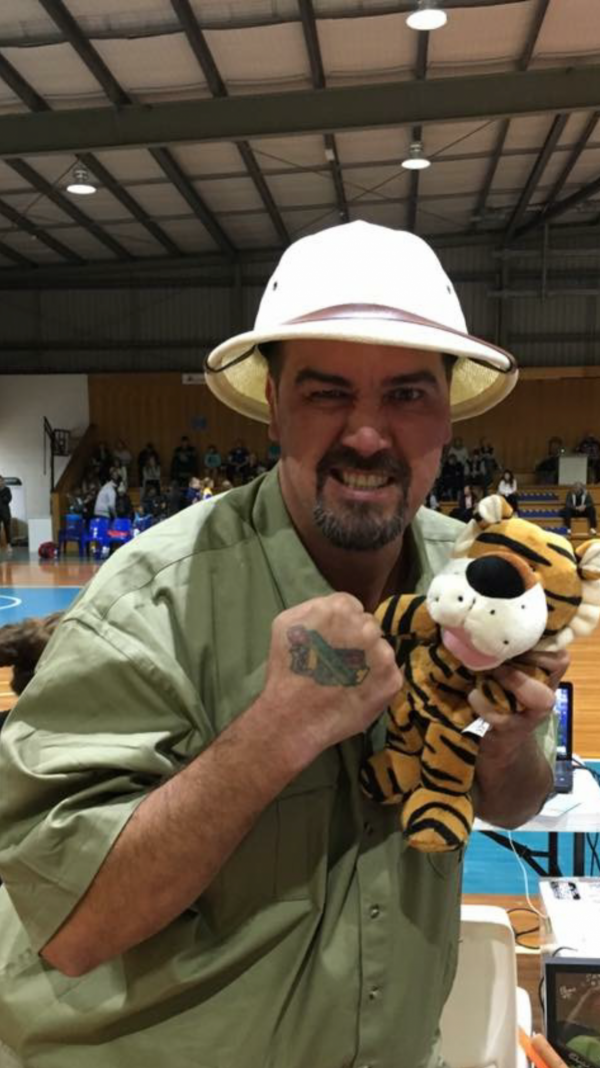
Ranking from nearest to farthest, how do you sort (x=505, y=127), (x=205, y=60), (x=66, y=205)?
(x=205, y=60)
(x=505, y=127)
(x=66, y=205)

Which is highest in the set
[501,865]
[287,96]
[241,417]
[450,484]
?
[287,96]

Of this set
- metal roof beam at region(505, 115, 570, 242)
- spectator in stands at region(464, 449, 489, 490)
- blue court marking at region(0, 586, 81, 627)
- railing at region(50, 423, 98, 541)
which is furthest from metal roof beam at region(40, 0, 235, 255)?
spectator in stands at region(464, 449, 489, 490)

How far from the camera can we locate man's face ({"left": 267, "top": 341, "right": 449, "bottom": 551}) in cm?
100

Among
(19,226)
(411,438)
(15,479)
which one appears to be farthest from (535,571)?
(15,479)

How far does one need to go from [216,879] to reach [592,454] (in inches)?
645

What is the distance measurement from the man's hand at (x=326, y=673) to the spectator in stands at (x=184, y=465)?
1572 cm

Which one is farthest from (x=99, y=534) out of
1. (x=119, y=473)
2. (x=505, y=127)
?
(x=505, y=127)

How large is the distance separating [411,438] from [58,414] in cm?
1771

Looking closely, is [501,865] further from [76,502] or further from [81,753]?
[76,502]

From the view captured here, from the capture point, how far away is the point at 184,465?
16.7m

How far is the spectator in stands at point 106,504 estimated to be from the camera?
14102mm

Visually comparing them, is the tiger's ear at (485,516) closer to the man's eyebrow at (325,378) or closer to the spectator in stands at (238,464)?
the man's eyebrow at (325,378)

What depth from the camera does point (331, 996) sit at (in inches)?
38.4

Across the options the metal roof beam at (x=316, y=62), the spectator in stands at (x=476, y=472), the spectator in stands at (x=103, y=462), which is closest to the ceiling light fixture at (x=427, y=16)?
the metal roof beam at (x=316, y=62)
